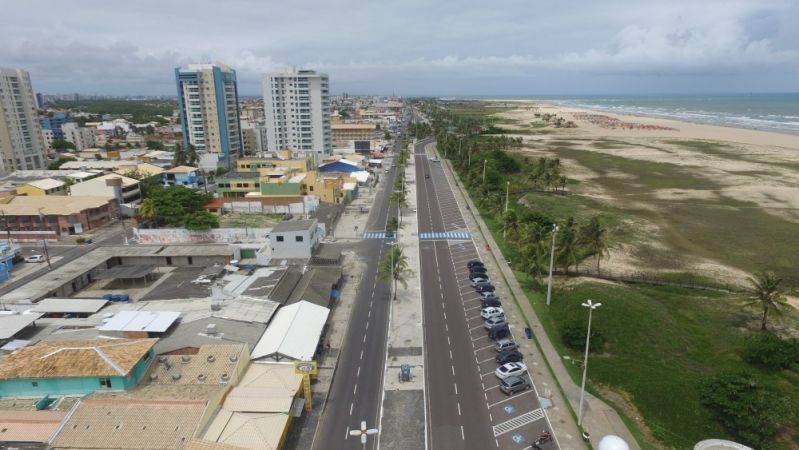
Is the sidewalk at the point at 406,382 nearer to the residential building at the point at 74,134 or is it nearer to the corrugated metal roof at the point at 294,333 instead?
the corrugated metal roof at the point at 294,333

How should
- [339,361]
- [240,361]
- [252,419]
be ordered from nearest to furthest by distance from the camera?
1. [252,419]
2. [240,361]
3. [339,361]

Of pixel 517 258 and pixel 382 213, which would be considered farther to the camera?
pixel 382 213

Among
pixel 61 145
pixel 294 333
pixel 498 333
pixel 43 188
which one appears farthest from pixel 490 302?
pixel 61 145

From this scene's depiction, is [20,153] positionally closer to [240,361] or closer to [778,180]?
[240,361]

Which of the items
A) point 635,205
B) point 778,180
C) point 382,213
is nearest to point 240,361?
point 382,213

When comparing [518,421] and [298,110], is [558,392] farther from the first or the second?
[298,110]

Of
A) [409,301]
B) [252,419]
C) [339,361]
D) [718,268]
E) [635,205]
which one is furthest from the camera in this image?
[635,205]

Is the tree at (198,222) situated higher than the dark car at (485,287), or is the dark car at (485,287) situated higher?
the tree at (198,222)

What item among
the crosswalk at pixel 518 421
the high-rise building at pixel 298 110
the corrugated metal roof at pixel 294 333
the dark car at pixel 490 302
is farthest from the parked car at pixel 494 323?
the high-rise building at pixel 298 110
